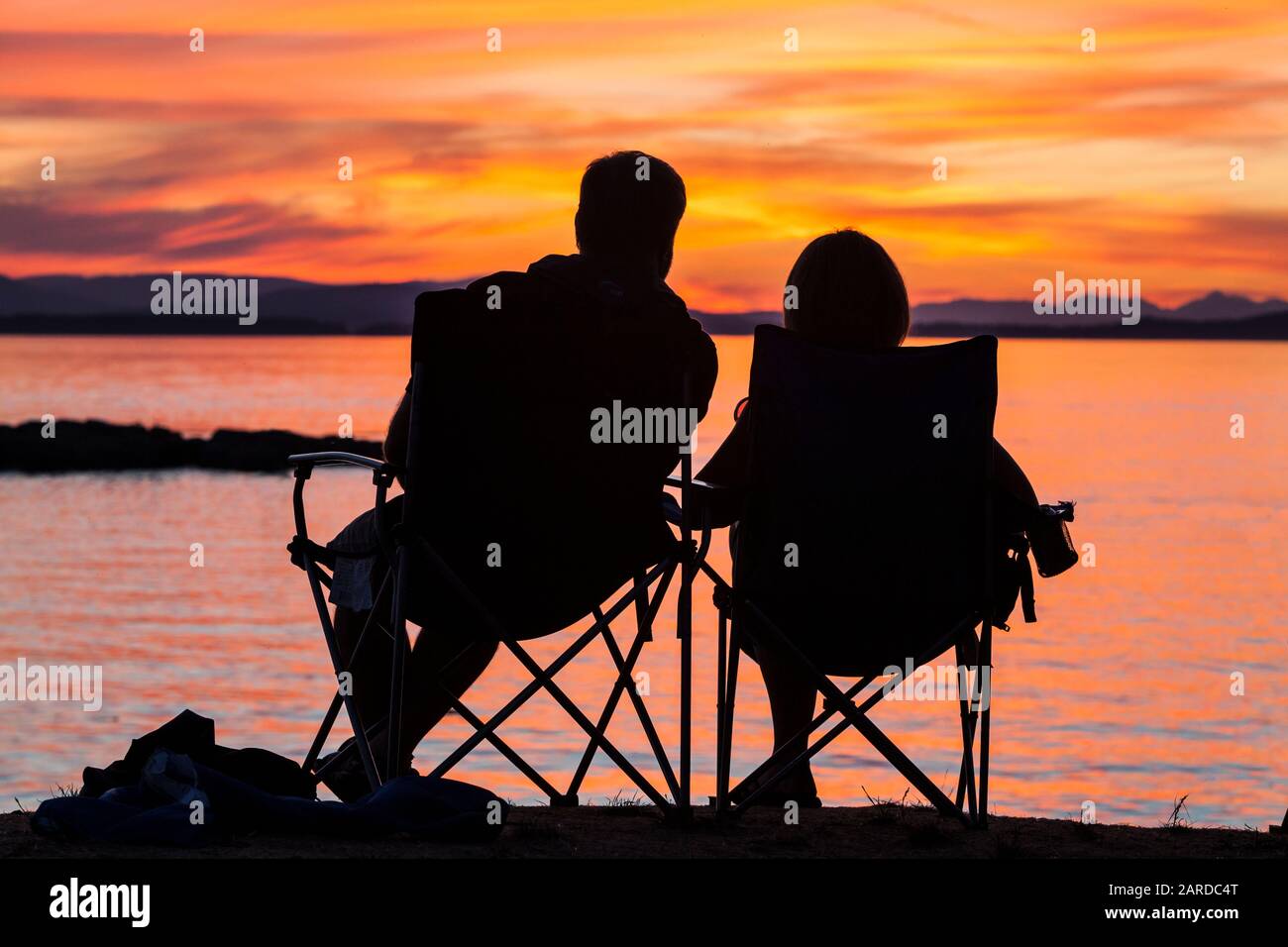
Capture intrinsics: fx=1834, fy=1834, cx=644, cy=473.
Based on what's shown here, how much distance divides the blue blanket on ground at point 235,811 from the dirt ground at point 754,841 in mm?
35

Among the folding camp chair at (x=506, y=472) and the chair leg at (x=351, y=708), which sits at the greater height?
the folding camp chair at (x=506, y=472)

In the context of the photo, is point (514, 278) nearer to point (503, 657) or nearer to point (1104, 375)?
point (503, 657)

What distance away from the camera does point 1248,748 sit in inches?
407

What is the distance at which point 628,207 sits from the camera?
4375 mm

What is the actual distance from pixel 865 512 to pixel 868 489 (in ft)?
0.18

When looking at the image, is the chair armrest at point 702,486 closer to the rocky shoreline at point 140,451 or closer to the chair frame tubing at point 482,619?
the chair frame tubing at point 482,619

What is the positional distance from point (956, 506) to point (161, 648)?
427 inches

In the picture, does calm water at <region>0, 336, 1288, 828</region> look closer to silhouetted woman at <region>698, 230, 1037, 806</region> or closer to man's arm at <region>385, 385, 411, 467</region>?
silhouetted woman at <region>698, 230, 1037, 806</region>

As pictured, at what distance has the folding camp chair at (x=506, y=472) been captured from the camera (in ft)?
13.5

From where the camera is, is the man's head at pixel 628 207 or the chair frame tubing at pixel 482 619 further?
the man's head at pixel 628 207

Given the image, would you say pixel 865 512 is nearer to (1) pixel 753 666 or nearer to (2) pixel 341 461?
(2) pixel 341 461

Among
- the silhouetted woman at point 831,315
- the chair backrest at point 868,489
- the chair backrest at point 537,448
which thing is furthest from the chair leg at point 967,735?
the chair backrest at point 537,448

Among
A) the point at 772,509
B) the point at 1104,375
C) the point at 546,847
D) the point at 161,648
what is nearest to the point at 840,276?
the point at 772,509

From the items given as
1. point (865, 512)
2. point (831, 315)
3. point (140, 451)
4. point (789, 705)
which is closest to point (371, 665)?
point (789, 705)
